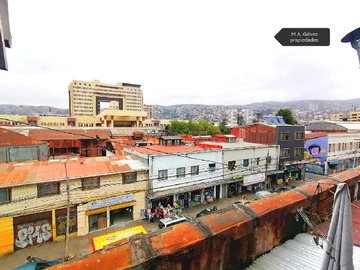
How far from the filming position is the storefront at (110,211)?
1800 centimetres

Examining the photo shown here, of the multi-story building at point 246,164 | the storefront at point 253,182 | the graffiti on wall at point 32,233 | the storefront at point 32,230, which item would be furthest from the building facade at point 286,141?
the graffiti on wall at point 32,233

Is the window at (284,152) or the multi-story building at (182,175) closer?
the multi-story building at (182,175)

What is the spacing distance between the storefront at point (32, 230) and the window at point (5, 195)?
1470 millimetres

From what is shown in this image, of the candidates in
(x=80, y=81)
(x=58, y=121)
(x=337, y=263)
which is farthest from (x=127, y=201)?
(x=80, y=81)

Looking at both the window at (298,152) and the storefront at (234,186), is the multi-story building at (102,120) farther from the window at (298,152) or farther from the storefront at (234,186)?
the storefront at (234,186)

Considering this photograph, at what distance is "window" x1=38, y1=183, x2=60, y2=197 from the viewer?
15945 mm

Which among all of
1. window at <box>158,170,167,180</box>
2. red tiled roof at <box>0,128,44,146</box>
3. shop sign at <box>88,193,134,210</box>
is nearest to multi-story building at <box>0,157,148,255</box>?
shop sign at <box>88,193,134,210</box>

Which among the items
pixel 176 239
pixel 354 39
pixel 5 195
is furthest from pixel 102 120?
pixel 354 39

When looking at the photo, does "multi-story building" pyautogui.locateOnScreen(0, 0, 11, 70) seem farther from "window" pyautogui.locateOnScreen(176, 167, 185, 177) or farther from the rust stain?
"window" pyautogui.locateOnScreen(176, 167, 185, 177)

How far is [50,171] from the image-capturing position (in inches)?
680

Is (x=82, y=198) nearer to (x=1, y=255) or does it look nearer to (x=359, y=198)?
(x=1, y=255)

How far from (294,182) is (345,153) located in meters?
14.6

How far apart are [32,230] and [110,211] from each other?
5.66m

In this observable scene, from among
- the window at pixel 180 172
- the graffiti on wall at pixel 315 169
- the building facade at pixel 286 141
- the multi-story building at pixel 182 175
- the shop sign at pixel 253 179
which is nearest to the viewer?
the multi-story building at pixel 182 175
